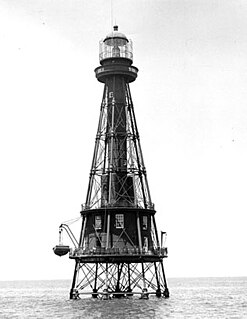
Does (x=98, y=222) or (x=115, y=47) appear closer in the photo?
(x=98, y=222)

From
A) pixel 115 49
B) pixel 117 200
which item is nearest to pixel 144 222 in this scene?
pixel 117 200

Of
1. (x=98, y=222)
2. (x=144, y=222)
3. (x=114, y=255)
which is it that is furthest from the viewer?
(x=144, y=222)

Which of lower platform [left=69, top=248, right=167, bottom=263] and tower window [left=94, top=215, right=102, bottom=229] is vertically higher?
tower window [left=94, top=215, right=102, bottom=229]

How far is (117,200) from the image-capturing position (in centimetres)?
7631

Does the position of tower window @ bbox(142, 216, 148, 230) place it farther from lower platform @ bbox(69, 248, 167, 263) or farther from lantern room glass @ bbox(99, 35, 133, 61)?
lantern room glass @ bbox(99, 35, 133, 61)

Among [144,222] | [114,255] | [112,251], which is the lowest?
[114,255]

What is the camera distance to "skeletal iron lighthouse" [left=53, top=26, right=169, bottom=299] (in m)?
74.7

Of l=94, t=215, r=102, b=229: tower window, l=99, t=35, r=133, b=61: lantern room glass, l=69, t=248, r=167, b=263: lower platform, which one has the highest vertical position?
l=99, t=35, r=133, b=61: lantern room glass

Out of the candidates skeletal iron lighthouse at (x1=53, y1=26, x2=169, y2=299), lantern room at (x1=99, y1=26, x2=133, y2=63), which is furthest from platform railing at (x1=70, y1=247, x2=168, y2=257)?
lantern room at (x1=99, y1=26, x2=133, y2=63)

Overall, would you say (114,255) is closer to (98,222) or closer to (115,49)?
(98,222)

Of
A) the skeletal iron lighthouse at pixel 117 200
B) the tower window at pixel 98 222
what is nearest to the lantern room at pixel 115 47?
the skeletal iron lighthouse at pixel 117 200

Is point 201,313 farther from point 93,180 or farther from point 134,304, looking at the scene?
point 93,180

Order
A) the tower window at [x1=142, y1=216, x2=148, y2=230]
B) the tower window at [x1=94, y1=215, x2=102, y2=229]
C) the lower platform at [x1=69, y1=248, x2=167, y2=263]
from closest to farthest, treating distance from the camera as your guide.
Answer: the lower platform at [x1=69, y1=248, x2=167, y2=263], the tower window at [x1=94, y1=215, x2=102, y2=229], the tower window at [x1=142, y1=216, x2=148, y2=230]

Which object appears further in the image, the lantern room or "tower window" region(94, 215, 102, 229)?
the lantern room
